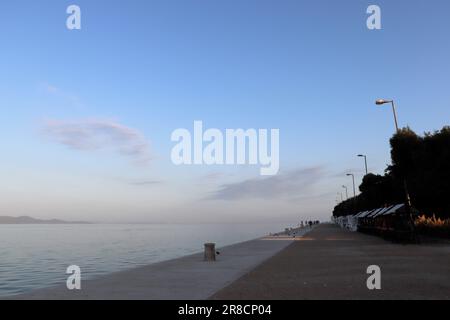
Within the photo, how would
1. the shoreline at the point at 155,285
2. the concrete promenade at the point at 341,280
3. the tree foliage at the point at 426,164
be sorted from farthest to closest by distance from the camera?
the tree foliage at the point at 426,164, the shoreline at the point at 155,285, the concrete promenade at the point at 341,280

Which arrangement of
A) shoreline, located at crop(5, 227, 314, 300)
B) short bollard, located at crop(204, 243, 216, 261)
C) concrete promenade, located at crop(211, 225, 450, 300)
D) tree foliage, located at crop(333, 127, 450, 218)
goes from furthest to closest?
tree foliage, located at crop(333, 127, 450, 218)
short bollard, located at crop(204, 243, 216, 261)
shoreline, located at crop(5, 227, 314, 300)
concrete promenade, located at crop(211, 225, 450, 300)

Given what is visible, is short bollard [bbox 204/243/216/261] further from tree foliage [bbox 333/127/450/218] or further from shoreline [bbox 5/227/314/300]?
tree foliage [bbox 333/127/450/218]

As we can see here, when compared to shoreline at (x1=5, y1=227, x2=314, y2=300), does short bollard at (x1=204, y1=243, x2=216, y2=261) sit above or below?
above

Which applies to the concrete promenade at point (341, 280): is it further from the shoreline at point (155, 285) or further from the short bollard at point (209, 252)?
the short bollard at point (209, 252)

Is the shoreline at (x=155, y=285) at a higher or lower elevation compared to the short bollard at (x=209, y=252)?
lower

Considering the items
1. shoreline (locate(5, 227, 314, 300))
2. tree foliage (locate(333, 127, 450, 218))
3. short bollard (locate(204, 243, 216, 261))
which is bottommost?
shoreline (locate(5, 227, 314, 300))

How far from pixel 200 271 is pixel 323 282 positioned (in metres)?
5.46

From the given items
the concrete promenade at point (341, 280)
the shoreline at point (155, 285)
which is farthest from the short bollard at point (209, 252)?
the shoreline at point (155, 285)

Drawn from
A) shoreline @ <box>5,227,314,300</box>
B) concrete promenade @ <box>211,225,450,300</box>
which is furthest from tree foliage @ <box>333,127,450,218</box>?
shoreline @ <box>5,227,314,300</box>

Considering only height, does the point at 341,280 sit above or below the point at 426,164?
below

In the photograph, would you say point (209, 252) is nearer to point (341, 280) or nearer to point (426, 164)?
point (341, 280)

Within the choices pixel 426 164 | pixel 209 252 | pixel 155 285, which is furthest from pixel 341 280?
pixel 426 164

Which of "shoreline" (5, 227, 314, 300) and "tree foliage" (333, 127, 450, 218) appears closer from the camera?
"shoreline" (5, 227, 314, 300)
